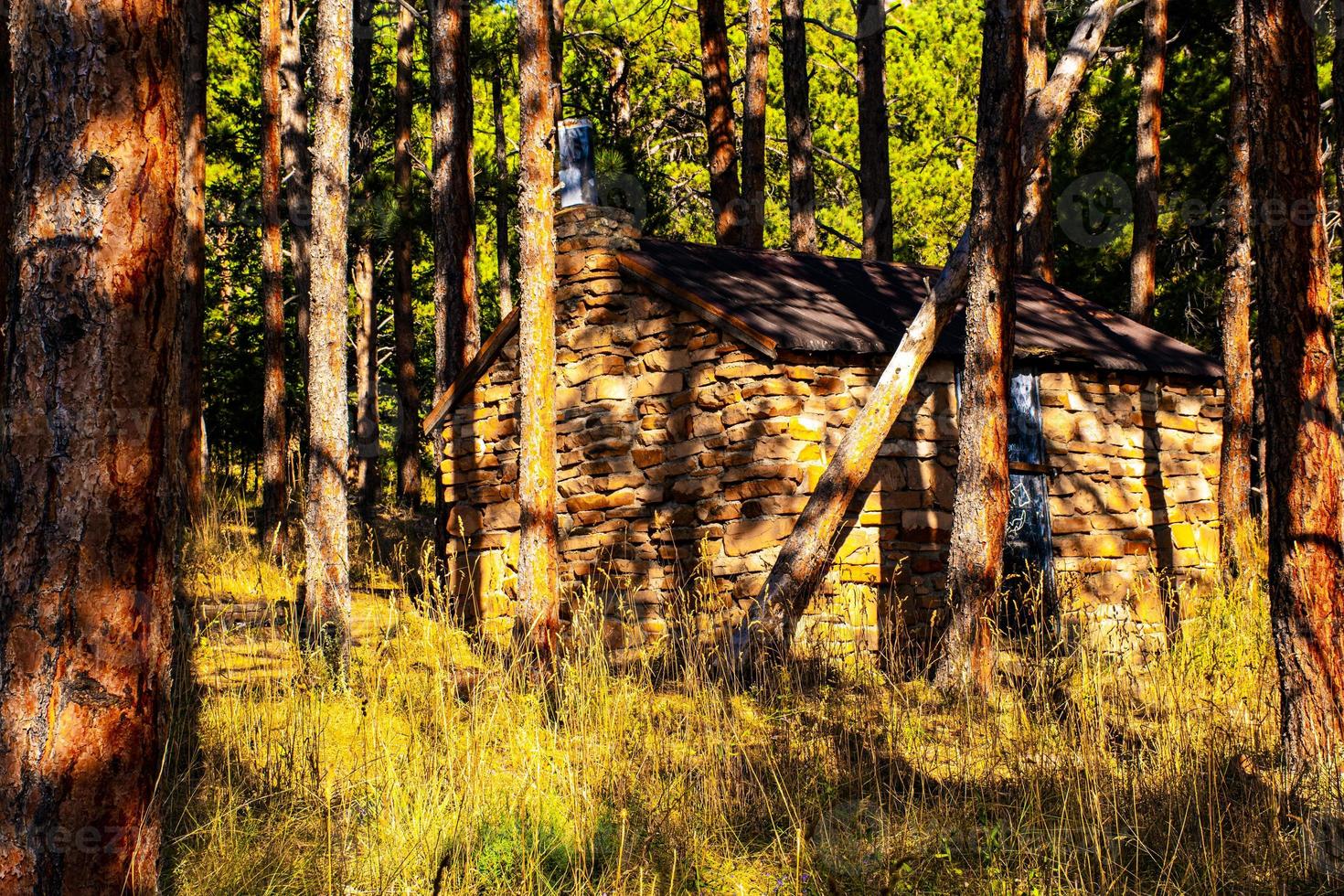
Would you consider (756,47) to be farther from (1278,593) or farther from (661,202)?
(1278,593)

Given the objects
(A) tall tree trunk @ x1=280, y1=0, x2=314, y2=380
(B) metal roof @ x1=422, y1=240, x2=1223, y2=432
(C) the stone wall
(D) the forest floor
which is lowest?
(D) the forest floor

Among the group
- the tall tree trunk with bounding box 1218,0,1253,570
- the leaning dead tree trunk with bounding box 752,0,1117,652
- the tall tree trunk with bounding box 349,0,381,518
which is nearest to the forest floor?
the leaning dead tree trunk with bounding box 752,0,1117,652

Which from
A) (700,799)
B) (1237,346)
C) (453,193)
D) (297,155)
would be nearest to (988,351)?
(700,799)

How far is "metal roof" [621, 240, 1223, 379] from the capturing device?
30.3 feet

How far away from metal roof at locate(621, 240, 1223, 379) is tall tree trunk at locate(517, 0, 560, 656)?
1.03 m

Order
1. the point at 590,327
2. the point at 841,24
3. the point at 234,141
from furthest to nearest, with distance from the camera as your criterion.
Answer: the point at 841,24
the point at 234,141
the point at 590,327

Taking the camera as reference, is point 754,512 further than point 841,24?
No

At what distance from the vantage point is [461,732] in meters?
5.94

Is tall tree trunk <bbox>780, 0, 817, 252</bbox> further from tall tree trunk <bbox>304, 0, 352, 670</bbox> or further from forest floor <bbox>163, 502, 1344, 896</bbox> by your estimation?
forest floor <bbox>163, 502, 1344, 896</bbox>

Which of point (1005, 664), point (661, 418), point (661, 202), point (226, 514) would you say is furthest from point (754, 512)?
point (661, 202)

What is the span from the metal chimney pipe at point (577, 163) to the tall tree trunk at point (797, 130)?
228 inches

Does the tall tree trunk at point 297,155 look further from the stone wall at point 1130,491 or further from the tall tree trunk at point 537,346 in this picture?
the stone wall at point 1130,491

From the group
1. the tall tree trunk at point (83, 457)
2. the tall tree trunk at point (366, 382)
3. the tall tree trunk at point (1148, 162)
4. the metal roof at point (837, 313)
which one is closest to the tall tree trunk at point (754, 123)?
the metal roof at point (837, 313)

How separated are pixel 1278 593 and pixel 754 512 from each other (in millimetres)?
4150
